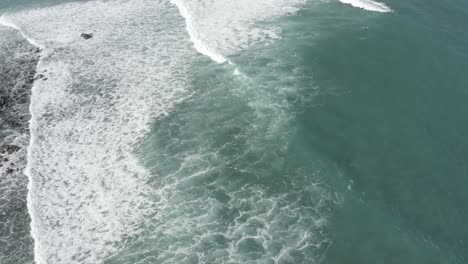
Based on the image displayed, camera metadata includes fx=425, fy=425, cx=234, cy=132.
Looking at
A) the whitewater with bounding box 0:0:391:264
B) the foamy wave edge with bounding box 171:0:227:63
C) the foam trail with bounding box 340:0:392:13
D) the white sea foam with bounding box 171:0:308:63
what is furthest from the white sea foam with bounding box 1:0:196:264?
the foam trail with bounding box 340:0:392:13

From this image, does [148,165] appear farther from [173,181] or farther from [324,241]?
[324,241]

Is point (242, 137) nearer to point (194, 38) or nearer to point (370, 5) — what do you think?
point (194, 38)

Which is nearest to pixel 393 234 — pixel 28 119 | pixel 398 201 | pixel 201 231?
pixel 398 201

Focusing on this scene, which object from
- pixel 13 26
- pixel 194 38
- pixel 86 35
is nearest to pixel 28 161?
pixel 86 35

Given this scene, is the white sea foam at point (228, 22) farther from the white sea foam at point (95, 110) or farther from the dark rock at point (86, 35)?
the dark rock at point (86, 35)

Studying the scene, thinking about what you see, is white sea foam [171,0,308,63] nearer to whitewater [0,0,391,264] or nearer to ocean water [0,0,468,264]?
whitewater [0,0,391,264]

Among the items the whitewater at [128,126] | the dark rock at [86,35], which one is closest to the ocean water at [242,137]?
the whitewater at [128,126]
